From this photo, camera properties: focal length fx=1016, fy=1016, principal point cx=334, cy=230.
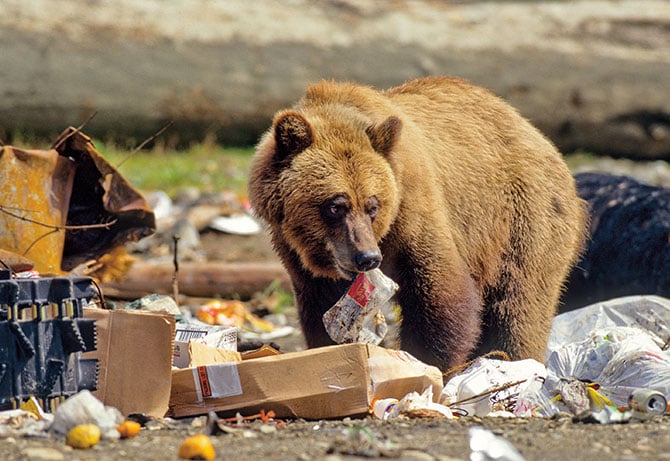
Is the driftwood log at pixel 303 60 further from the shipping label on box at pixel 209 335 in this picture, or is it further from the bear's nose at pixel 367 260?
the bear's nose at pixel 367 260

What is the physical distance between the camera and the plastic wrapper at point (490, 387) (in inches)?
170

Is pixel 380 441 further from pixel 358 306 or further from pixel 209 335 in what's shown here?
pixel 209 335

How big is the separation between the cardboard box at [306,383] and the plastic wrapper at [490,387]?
40cm

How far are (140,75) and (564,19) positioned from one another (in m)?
4.52

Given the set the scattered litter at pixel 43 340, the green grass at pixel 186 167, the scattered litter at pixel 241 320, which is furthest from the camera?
the green grass at pixel 186 167

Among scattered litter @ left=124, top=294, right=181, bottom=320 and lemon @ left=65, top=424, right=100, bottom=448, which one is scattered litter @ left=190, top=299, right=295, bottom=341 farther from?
lemon @ left=65, top=424, right=100, bottom=448

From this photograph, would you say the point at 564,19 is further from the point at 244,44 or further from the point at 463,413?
the point at 463,413

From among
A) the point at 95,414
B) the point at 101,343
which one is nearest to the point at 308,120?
the point at 101,343

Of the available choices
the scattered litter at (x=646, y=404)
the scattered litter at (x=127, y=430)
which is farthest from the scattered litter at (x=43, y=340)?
the scattered litter at (x=646, y=404)

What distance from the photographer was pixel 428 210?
4848 millimetres

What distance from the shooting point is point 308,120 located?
15.4 ft

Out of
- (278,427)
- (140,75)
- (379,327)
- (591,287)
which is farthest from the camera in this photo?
(140,75)

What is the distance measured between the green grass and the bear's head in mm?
4663

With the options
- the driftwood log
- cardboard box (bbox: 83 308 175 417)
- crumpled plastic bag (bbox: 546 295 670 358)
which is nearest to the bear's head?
cardboard box (bbox: 83 308 175 417)
